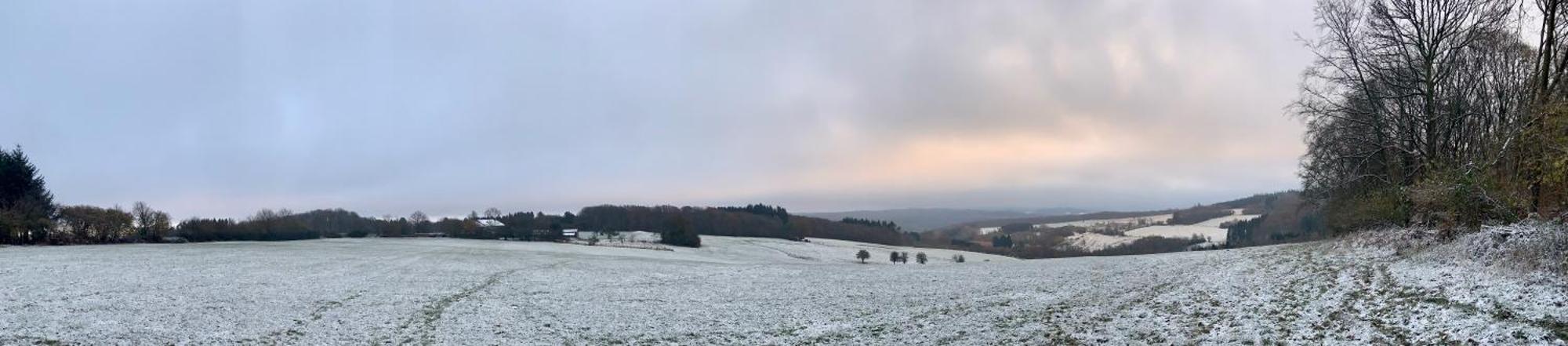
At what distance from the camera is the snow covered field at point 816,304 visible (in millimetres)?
15070

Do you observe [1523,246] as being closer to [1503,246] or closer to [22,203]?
[1503,246]

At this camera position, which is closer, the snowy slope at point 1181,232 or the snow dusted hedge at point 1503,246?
the snow dusted hedge at point 1503,246

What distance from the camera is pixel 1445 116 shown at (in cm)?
2806

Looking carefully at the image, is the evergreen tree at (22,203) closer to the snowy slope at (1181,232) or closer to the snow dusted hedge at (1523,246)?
the snow dusted hedge at (1523,246)

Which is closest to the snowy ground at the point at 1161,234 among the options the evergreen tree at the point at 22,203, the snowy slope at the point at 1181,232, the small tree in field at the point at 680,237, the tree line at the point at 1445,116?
the snowy slope at the point at 1181,232

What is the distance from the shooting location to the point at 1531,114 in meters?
19.6

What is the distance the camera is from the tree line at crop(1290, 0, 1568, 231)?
20.2 meters

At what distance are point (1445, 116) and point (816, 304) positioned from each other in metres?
25.3

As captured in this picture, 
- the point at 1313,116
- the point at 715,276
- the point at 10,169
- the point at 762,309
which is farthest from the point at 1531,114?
the point at 10,169

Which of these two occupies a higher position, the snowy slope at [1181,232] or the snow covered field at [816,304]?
the snow covered field at [816,304]

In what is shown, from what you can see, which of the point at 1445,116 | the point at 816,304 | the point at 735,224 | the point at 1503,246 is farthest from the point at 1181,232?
A: the point at 816,304

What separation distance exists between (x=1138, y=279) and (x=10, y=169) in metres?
83.8

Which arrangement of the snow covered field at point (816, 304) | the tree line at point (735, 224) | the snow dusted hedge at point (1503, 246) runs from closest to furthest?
the snow dusted hedge at point (1503, 246) < the snow covered field at point (816, 304) < the tree line at point (735, 224)

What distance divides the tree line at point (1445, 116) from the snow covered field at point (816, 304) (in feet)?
9.18
